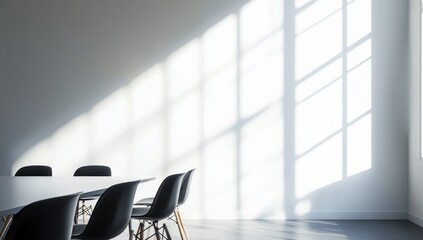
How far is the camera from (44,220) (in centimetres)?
190

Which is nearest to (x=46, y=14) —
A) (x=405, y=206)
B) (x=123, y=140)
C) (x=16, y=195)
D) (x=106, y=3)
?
(x=106, y=3)

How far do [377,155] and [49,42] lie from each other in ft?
15.0

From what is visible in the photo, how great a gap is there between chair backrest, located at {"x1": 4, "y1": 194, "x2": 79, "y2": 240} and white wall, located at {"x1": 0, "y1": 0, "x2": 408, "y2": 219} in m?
4.35

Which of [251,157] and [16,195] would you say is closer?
[16,195]

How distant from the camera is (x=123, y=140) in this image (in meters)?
6.48

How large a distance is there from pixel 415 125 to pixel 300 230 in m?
1.90

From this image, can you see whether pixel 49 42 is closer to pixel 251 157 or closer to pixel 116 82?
pixel 116 82

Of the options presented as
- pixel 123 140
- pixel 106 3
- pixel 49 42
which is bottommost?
pixel 123 140

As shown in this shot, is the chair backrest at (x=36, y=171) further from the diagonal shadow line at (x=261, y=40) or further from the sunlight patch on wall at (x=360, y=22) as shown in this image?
the sunlight patch on wall at (x=360, y=22)

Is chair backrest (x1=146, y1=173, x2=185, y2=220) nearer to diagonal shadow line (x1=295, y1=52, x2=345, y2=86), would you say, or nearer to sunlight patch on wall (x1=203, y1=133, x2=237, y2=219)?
sunlight patch on wall (x1=203, y1=133, x2=237, y2=219)

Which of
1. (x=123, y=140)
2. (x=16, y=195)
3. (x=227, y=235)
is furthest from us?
(x=123, y=140)

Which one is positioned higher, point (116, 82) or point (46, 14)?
point (46, 14)

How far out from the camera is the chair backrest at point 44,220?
183 cm

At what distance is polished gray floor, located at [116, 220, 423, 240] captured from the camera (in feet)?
16.4
